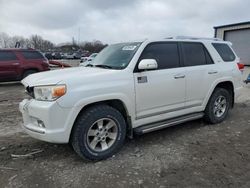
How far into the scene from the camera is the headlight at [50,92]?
324 cm

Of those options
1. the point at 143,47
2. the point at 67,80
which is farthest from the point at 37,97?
the point at 143,47

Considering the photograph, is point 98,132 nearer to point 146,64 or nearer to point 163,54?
point 146,64

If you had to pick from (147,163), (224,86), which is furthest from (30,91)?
(224,86)

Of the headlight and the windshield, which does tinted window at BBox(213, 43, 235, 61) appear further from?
the headlight

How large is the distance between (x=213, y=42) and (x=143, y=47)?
203cm

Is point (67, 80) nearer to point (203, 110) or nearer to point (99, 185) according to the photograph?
point (99, 185)

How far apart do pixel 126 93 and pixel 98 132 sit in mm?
721

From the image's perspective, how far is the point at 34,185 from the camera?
10.1 ft

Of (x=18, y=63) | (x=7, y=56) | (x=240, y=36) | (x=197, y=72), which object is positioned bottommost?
(x=197, y=72)

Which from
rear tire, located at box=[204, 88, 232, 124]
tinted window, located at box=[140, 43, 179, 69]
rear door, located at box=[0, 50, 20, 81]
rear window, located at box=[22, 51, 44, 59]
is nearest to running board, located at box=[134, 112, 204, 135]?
rear tire, located at box=[204, 88, 232, 124]

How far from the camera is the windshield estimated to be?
4.09 meters

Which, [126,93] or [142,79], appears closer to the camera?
[126,93]

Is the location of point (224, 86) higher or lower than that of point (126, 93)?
lower

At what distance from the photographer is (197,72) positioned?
482 cm
